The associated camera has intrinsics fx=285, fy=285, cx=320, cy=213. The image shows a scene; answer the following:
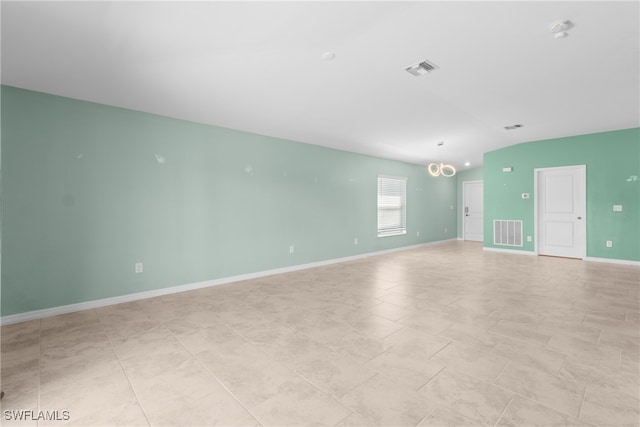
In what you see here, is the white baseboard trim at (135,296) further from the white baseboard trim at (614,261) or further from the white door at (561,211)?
the white baseboard trim at (614,261)

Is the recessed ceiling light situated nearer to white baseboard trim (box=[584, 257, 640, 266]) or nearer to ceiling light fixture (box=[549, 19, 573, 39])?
ceiling light fixture (box=[549, 19, 573, 39])

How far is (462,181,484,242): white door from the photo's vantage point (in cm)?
964

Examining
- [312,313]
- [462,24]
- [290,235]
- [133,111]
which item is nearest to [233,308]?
[312,313]

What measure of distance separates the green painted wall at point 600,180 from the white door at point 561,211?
125 mm

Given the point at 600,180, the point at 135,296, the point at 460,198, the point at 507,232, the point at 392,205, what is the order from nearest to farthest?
the point at 135,296 < the point at 600,180 < the point at 507,232 < the point at 392,205 < the point at 460,198

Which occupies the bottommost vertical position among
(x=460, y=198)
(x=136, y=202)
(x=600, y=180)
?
Result: (x=136, y=202)

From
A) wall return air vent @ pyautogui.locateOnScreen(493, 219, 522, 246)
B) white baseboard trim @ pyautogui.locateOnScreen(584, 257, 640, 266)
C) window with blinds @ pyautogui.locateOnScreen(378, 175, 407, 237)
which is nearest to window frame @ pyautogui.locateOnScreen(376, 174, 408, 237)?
window with blinds @ pyautogui.locateOnScreen(378, 175, 407, 237)

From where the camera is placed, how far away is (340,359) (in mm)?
2277

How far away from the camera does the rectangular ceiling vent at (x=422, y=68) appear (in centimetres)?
289

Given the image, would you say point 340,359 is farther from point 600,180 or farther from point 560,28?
point 600,180

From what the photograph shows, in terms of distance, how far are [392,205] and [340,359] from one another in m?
6.05

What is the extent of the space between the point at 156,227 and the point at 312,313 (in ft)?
8.20

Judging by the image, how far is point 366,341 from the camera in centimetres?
257


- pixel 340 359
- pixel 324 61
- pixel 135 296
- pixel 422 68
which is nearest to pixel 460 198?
pixel 422 68
